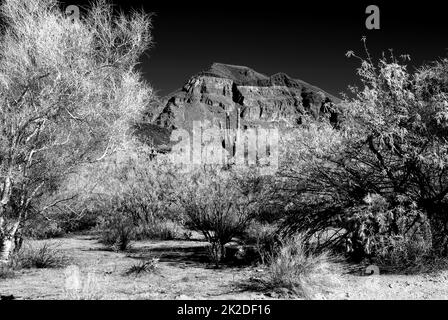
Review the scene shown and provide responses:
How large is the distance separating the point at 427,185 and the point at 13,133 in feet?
25.1

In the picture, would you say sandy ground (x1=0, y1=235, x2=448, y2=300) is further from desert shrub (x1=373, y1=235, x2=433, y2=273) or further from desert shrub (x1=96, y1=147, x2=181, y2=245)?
desert shrub (x1=96, y1=147, x2=181, y2=245)

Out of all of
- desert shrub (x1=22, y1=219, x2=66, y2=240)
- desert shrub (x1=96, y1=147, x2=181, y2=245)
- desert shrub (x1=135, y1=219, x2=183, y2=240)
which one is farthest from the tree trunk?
desert shrub (x1=135, y1=219, x2=183, y2=240)

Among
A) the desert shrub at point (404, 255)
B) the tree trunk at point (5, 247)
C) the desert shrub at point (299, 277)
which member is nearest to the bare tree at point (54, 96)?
the tree trunk at point (5, 247)

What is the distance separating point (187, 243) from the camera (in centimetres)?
1214

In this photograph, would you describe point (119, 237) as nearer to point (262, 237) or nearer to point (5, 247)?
point (5, 247)

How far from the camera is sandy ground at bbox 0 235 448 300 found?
6.00m

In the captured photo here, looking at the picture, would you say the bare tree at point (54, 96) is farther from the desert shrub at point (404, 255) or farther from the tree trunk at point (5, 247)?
the desert shrub at point (404, 255)

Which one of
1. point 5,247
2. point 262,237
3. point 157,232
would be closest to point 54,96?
point 5,247

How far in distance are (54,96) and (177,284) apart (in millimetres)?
4226

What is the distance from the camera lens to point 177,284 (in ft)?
22.8
